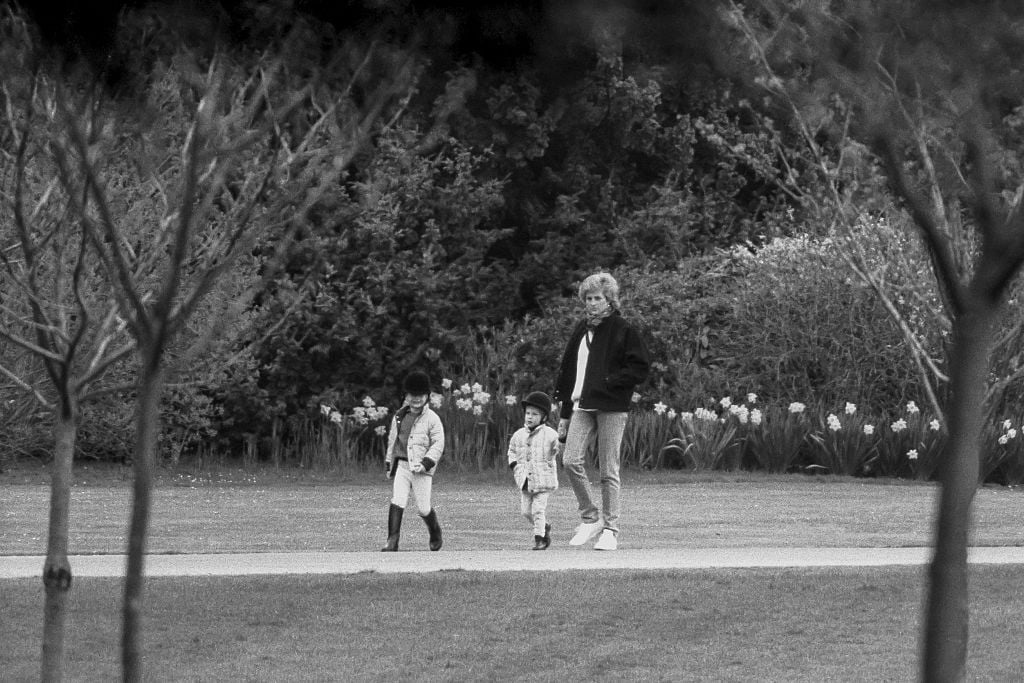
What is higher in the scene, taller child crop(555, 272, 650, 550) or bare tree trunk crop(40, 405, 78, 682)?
taller child crop(555, 272, 650, 550)

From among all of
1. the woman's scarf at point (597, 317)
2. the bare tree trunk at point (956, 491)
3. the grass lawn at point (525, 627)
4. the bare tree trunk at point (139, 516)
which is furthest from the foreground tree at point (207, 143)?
the woman's scarf at point (597, 317)

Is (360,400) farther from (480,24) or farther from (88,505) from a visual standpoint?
(480,24)

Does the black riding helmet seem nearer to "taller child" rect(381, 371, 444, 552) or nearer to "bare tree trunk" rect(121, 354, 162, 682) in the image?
"taller child" rect(381, 371, 444, 552)

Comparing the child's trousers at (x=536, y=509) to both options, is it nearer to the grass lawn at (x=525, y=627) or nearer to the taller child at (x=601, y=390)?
the taller child at (x=601, y=390)

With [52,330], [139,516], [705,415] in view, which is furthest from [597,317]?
→ [705,415]

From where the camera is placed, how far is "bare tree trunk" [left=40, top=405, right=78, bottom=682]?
6021 mm

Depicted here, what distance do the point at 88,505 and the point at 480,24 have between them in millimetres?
11995

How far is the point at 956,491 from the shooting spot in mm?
4207

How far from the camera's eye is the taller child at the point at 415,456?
1121 cm

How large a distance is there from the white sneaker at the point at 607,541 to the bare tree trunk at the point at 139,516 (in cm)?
663

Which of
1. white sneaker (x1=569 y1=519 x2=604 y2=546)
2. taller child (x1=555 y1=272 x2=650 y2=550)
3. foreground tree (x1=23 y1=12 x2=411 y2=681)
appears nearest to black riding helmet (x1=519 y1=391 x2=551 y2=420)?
taller child (x1=555 y1=272 x2=650 y2=550)

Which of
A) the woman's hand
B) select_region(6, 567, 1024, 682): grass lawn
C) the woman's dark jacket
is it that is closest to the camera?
select_region(6, 567, 1024, 682): grass lawn

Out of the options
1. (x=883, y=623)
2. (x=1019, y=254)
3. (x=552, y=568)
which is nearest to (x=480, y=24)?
(x=1019, y=254)

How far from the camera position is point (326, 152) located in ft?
16.6
